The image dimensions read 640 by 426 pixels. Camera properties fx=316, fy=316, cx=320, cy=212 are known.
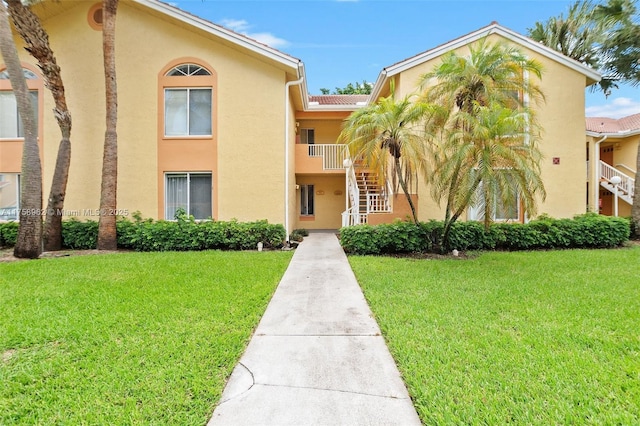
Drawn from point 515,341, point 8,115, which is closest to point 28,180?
point 8,115

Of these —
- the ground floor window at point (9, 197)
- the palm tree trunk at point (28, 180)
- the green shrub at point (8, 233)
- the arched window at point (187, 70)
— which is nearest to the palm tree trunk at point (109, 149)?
the palm tree trunk at point (28, 180)

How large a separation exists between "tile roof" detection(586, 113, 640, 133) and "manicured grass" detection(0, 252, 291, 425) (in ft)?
73.1

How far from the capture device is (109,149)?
10.2 meters

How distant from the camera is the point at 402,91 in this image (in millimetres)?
11711

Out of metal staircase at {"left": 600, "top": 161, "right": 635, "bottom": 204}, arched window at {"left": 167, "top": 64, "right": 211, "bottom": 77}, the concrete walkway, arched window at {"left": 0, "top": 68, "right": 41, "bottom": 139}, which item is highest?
arched window at {"left": 167, "top": 64, "right": 211, "bottom": 77}

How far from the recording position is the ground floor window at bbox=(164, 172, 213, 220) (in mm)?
11555

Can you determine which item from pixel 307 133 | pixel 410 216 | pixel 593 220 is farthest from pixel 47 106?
pixel 593 220

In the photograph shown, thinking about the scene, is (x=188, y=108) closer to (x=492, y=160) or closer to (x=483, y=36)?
(x=492, y=160)

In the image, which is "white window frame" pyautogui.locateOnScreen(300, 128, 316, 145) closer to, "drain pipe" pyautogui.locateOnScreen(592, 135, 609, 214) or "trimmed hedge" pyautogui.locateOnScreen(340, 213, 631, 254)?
"trimmed hedge" pyautogui.locateOnScreen(340, 213, 631, 254)

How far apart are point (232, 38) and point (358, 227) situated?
7.77 meters

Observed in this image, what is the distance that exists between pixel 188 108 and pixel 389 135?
24.2 ft

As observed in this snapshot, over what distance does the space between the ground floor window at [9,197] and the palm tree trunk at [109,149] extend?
4.38m

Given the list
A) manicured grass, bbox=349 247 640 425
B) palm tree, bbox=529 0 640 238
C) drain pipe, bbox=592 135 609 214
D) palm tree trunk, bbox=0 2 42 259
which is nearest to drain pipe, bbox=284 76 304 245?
manicured grass, bbox=349 247 640 425

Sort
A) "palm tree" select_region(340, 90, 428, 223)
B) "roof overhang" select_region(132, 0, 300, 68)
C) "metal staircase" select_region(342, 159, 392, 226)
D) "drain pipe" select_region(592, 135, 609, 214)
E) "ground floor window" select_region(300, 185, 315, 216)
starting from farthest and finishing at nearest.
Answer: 1. "ground floor window" select_region(300, 185, 315, 216)
2. "drain pipe" select_region(592, 135, 609, 214)
3. "metal staircase" select_region(342, 159, 392, 226)
4. "roof overhang" select_region(132, 0, 300, 68)
5. "palm tree" select_region(340, 90, 428, 223)
